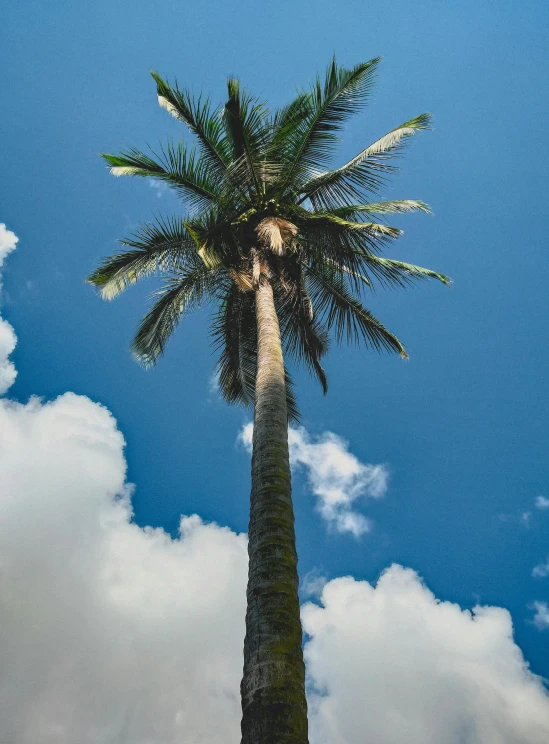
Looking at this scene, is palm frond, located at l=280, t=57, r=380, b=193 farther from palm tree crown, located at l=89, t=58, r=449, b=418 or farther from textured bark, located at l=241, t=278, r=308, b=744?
textured bark, located at l=241, t=278, r=308, b=744

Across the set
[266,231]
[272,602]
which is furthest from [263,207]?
[272,602]

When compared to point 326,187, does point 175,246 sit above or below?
below

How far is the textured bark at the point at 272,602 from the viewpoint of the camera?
3252 millimetres

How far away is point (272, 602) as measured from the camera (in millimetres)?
3965

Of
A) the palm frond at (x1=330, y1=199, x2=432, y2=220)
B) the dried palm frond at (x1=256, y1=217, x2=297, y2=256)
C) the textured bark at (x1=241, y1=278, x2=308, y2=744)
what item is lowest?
the textured bark at (x1=241, y1=278, x2=308, y2=744)

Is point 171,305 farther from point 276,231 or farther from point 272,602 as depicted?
point 272,602

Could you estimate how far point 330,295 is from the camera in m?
10.6

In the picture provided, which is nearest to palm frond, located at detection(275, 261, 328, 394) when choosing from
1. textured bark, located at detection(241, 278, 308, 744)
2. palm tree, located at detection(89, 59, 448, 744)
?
palm tree, located at detection(89, 59, 448, 744)

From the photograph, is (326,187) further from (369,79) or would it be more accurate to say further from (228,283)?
(228,283)

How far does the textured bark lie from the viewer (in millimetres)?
3252

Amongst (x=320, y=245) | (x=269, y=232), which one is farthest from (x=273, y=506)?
(x=320, y=245)

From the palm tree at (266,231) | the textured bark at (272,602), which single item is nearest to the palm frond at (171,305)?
the palm tree at (266,231)

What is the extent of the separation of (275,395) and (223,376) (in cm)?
556

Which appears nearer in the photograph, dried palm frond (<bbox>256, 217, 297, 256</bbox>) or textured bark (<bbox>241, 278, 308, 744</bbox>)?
textured bark (<bbox>241, 278, 308, 744</bbox>)
